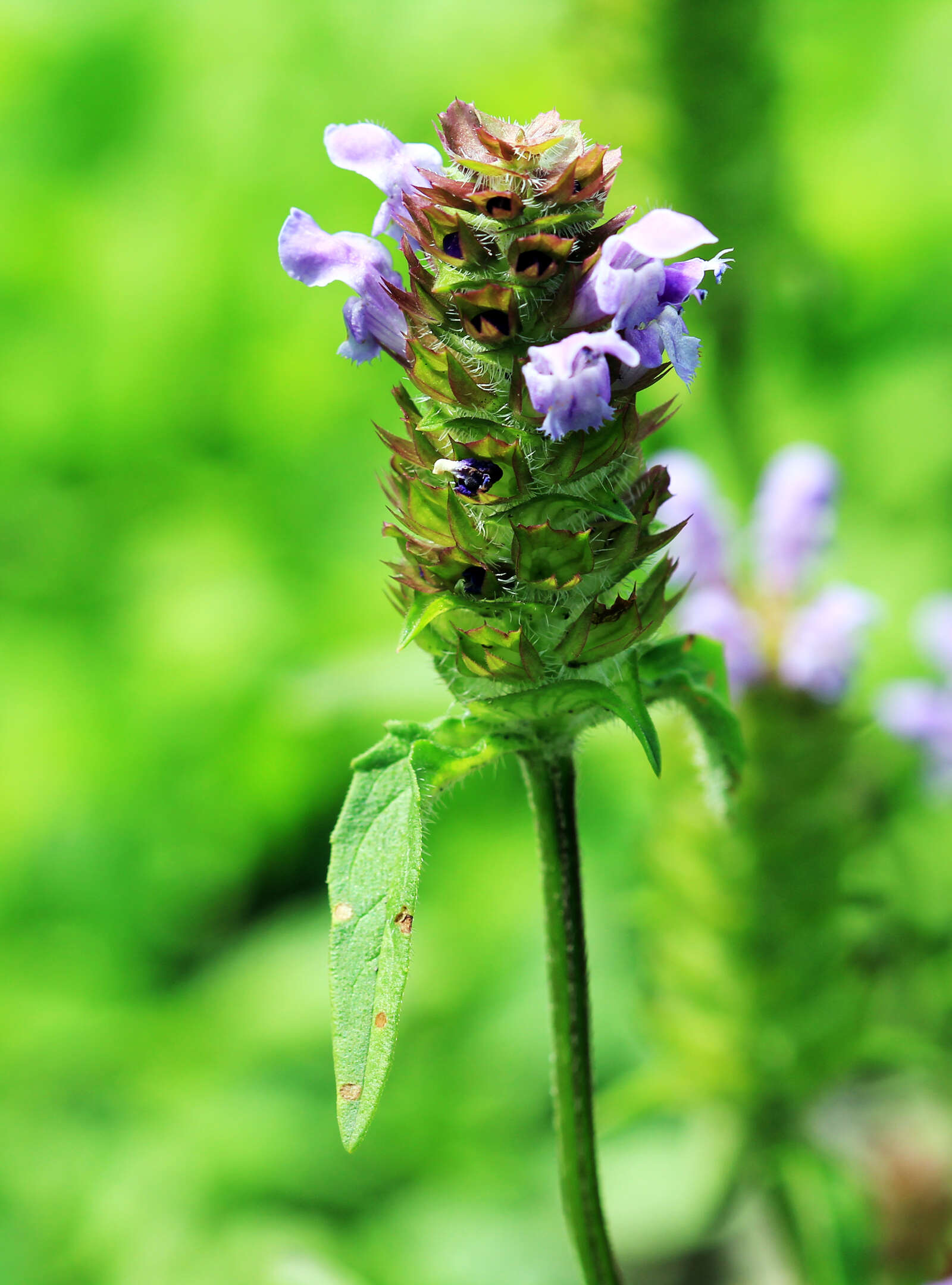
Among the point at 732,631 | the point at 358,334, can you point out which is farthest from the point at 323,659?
the point at 358,334

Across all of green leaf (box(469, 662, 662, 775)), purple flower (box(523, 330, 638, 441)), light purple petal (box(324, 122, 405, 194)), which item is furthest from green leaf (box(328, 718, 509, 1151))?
light purple petal (box(324, 122, 405, 194))

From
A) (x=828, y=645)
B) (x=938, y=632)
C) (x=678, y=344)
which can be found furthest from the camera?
(x=938, y=632)

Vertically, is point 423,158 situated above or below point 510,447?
above

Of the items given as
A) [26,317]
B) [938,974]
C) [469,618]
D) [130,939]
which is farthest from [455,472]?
[26,317]

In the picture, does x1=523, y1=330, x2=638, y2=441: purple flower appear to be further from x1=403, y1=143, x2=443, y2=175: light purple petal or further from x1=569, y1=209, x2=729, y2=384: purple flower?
x1=403, y1=143, x2=443, y2=175: light purple petal

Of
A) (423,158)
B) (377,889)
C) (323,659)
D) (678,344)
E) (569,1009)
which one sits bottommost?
(569,1009)

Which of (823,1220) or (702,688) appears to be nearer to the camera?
(702,688)

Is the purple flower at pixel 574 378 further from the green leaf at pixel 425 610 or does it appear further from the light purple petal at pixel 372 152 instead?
the light purple petal at pixel 372 152

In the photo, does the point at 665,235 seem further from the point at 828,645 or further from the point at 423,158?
the point at 828,645
